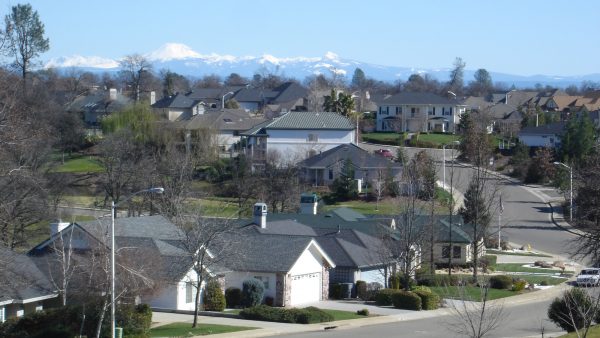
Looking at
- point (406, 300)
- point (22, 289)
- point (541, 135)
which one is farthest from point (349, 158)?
point (22, 289)

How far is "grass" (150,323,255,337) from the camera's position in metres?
40.1

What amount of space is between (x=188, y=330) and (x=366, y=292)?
15273 millimetres

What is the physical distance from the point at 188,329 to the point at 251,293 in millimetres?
7607

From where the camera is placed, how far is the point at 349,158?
91.3 m

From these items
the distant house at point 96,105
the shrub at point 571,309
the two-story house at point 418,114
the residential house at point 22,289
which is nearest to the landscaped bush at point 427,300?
the shrub at point 571,309

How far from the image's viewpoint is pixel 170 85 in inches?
6353

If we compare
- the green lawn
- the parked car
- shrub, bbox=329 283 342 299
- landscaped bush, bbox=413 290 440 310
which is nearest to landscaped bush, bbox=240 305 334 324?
landscaped bush, bbox=413 290 440 310

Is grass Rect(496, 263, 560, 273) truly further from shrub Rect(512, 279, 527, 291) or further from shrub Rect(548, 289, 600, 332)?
shrub Rect(548, 289, 600, 332)

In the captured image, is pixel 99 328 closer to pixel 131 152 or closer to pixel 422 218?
pixel 422 218

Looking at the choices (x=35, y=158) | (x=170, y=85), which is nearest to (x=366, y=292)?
(x=35, y=158)

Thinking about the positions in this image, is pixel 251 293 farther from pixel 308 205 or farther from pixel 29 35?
pixel 29 35

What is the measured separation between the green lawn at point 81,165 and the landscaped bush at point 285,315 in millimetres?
50028

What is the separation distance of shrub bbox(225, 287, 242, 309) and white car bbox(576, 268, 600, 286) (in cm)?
1950

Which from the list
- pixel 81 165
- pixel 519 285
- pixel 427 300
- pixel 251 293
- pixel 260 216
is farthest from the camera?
pixel 81 165
